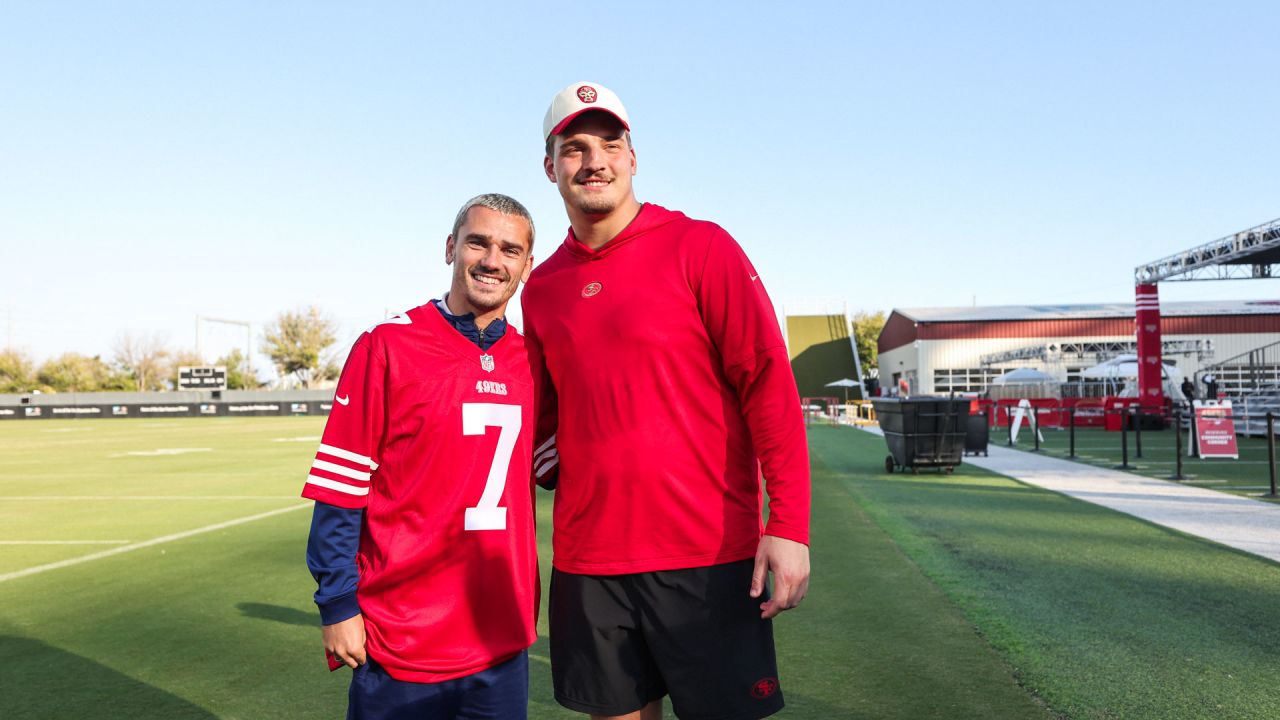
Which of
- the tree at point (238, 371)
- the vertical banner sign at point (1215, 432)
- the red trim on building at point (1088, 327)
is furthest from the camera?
the tree at point (238, 371)

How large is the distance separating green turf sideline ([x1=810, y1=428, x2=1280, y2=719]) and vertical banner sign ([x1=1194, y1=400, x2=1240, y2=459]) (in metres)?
7.58

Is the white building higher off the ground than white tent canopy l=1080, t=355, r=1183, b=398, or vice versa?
the white building

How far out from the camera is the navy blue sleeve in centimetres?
215

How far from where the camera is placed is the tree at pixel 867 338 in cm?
8144

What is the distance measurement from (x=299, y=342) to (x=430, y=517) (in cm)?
8643

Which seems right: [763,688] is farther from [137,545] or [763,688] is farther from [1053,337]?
[1053,337]

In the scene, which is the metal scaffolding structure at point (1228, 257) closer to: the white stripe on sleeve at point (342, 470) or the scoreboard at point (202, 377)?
the white stripe on sleeve at point (342, 470)

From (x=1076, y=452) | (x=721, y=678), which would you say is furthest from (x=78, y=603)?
(x=1076, y=452)

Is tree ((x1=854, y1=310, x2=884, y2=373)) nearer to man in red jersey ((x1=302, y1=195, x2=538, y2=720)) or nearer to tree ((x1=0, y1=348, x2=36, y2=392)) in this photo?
tree ((x1=0, y1=348, x2=36, y2=392))

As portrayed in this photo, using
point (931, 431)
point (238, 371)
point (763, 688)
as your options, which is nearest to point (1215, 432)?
point (931, 431)

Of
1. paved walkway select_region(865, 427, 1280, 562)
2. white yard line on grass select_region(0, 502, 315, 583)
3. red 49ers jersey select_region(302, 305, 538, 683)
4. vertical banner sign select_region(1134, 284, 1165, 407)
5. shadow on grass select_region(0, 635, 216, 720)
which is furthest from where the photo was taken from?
vertical banner sign select_region(1134, 284, 1165, 407)

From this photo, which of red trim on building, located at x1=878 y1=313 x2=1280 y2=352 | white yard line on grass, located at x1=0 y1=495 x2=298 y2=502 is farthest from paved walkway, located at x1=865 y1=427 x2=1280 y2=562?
red trim on building, located at x1=878 y1=313 x2=1280 y2=352

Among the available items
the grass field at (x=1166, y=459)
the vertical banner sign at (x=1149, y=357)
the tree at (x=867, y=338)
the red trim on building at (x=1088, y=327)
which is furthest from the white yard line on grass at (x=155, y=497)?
the tree at (x=867, y=338)

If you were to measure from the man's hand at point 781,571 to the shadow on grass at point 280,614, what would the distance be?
152 inches
